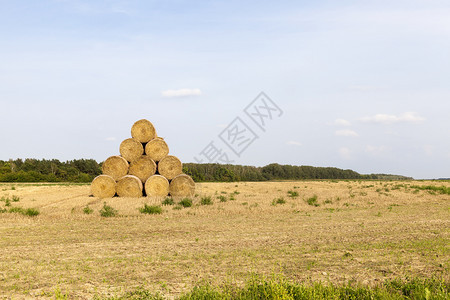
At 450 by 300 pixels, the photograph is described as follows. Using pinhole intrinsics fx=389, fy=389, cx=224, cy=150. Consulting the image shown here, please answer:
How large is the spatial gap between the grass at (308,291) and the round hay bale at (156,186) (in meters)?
14.0

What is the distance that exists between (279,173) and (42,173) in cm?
3947

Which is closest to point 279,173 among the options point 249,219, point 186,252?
point 249,219

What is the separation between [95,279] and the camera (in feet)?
19.1

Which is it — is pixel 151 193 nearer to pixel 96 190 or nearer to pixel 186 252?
pixel 96 190

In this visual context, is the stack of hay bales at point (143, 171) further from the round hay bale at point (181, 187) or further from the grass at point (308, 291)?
the grass at point (308, 291)

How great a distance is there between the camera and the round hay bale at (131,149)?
65.1ft

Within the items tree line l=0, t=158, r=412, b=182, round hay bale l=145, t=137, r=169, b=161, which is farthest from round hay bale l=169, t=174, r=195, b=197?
tree line l=0, t=158, r=412, b=182

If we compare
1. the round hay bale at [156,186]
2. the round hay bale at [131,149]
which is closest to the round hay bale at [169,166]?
the round hay bale at [156,186]

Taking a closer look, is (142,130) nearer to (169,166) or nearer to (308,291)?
(169,166)

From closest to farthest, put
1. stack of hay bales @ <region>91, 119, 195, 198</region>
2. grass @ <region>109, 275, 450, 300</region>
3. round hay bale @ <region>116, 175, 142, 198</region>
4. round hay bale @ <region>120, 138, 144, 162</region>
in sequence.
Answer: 1. grass @ <region>109, 275, 450, 300</region>
2. round hay bale @ <region>116, 175, 142, 198</region>
3. stack of hay bales @ <region>91, 119, 195, 198</region>
4. round hay bale @ <region>120, 138, 144, 162</region>

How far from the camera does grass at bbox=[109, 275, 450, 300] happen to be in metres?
4.67

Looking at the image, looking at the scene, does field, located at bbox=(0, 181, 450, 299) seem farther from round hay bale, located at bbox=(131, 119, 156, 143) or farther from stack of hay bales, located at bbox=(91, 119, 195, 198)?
round hay bale, located at bbox=(131, 119, 156, 143)

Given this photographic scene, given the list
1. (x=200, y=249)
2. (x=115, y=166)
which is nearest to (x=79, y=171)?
(x=115, y=166)

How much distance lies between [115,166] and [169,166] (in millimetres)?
2695
